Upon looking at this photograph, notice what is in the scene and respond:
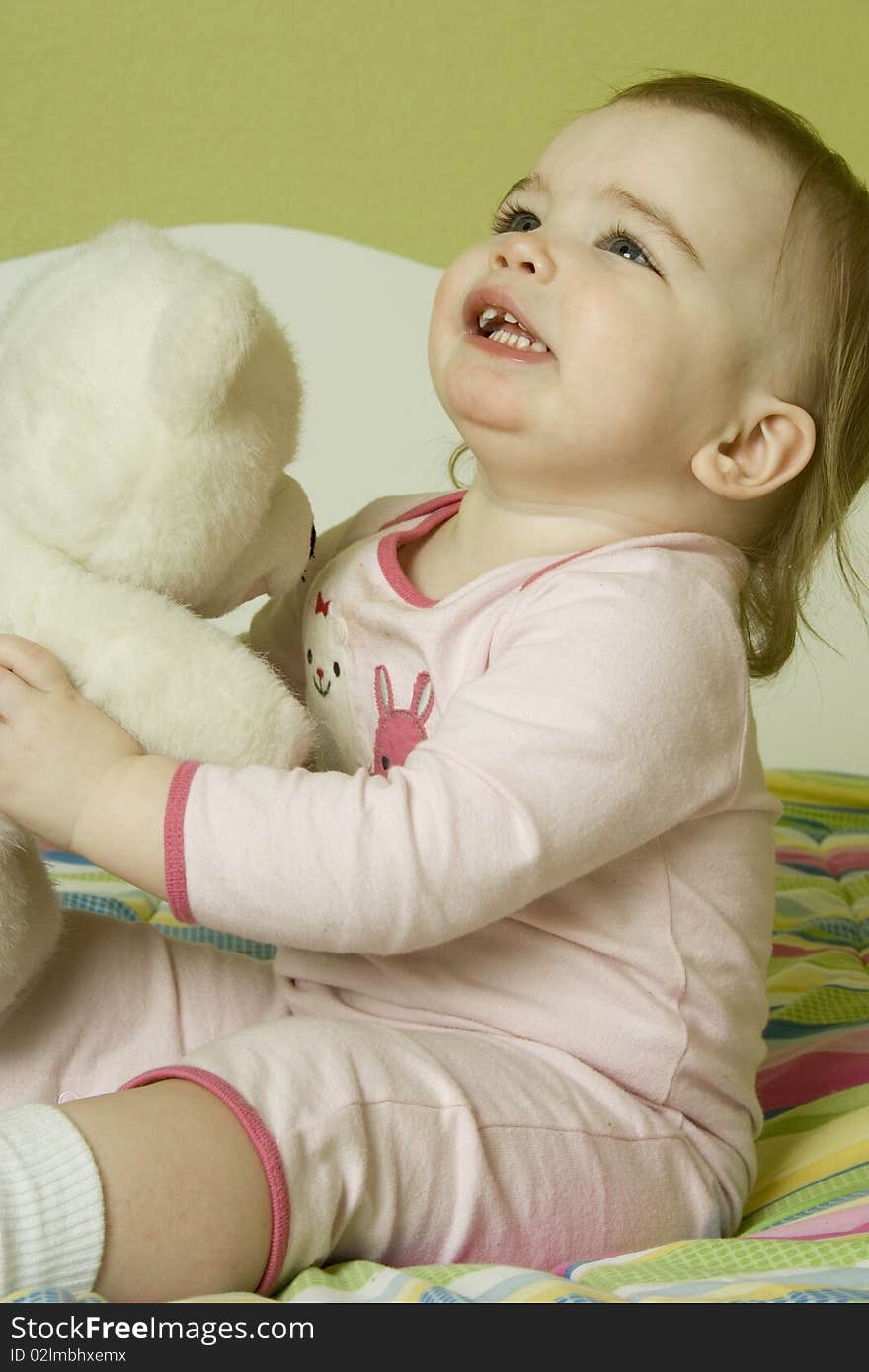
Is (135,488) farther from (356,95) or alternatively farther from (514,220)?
(356,95)

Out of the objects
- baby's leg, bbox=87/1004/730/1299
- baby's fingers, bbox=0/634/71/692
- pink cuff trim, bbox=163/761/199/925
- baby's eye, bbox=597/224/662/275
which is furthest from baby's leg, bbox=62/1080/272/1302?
baby's eye, bbox=597/224/662/275

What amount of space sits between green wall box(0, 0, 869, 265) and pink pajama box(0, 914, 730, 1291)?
1.73 metres

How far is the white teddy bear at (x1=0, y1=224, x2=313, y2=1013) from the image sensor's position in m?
0.83

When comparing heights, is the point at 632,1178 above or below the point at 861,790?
above

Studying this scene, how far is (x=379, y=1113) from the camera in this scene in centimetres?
84

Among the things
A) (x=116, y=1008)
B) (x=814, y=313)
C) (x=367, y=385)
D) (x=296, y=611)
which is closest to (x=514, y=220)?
(x=814, y=313)

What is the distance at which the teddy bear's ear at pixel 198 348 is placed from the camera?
81 centimetres

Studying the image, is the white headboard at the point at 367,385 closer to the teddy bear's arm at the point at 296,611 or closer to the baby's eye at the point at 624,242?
the teddy bear's arm at the point at 296,611

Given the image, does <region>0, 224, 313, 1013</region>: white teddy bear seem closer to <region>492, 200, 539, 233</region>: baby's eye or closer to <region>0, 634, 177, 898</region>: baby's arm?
<region>0, 634, 177, 898</region>: baby's arm

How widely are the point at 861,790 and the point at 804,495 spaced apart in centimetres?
95

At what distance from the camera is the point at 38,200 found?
2430mm
